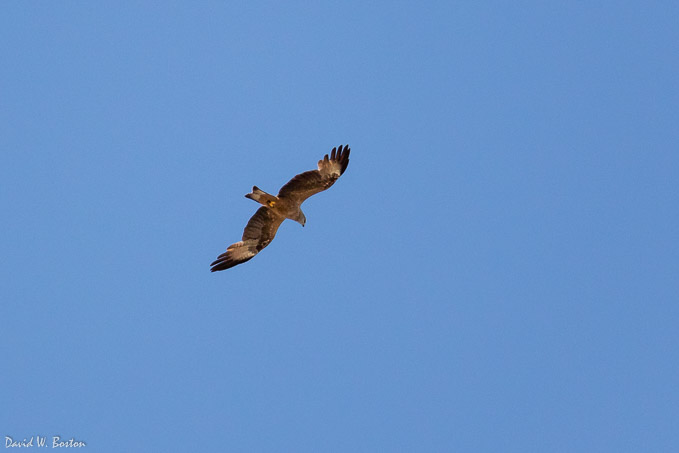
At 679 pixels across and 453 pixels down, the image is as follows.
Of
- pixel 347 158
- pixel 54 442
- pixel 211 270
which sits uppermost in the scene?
pixel 347 158

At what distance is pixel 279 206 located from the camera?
17.0 metres

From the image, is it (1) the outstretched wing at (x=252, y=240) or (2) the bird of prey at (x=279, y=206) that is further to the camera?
(1) the outstretched wing at (x=252, y=240)

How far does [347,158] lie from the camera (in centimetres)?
1714

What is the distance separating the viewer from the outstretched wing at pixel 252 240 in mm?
17516

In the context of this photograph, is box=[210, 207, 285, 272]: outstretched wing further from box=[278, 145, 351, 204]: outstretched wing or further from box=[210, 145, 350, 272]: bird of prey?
box=[278, 145, 351, 204]: outstretched wing

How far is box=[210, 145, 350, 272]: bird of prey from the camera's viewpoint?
16938 millimetres

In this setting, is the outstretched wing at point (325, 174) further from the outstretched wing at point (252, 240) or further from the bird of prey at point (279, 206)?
the outstretched wing at point (252, 240)

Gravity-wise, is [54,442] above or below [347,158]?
below

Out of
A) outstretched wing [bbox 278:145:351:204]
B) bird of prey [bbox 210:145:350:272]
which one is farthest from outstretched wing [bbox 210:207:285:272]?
outstretched wing [bbox 278:145:351:204]

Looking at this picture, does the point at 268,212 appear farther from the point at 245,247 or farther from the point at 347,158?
the point at 347,158

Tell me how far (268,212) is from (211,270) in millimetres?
1965

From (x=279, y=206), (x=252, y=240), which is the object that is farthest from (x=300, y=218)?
(x=252, y=240)

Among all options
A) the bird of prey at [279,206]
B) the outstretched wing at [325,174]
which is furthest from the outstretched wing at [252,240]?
the outstretched wing at [325,174]

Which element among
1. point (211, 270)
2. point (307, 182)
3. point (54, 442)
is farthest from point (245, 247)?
point (54, 442)
